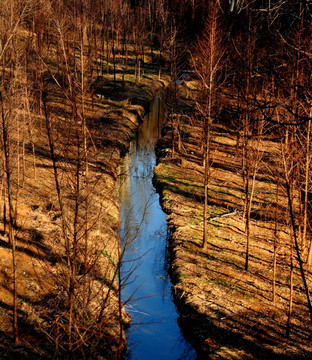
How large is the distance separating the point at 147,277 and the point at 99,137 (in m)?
16.0

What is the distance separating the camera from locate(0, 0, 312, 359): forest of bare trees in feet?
30.0

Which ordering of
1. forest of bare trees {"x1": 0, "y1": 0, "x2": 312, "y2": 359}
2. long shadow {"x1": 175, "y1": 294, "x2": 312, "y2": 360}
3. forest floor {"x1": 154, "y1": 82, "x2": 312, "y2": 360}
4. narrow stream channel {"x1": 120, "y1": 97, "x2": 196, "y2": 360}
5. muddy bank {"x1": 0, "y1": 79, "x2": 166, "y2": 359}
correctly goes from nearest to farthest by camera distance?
forest of bare trees {"x1": 0, "y1": 0, "x2": 312, "y2": 359} < muddy bank {"x1": 0, "y1": 79, "x2": 166, "y2": 359} < long shadow {"x1": 175, "y1": 294, "x2": 312, "y2": 360} < forest floor {"x1": 154, "y1": 82, "x2": 312, "y2": 360} < narrow stream channel {"x1": 120, "y1": 97, "x2": 196, "y2": 360}

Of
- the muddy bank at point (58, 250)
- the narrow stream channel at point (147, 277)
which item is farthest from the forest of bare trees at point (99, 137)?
the narrow stream channel at point (147, 277)

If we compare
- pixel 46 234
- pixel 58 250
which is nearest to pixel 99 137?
pixel 46 234

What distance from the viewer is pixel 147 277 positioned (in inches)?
722

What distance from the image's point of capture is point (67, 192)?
23266 mm

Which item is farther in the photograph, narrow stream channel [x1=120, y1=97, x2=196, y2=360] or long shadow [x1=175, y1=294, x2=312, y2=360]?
narrow stream channel [x1=120, y1=97, x2=196, y2=360]

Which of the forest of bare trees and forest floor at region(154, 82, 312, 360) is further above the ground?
the forest of bare trees

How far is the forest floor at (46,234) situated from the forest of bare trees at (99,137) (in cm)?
13

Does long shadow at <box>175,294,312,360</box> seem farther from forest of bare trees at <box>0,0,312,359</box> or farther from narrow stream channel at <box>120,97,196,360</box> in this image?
forest of bare trees at <box>0,0,312,359</box>

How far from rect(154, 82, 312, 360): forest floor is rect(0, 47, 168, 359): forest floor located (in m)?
2.97

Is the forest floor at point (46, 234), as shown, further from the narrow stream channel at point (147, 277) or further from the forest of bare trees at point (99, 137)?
the narrow stream channel at point (147, 277)

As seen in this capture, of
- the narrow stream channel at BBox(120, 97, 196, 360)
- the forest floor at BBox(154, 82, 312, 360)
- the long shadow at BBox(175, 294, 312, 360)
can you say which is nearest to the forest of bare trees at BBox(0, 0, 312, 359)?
the forest floor at BBox(154, 82, 312, 360)

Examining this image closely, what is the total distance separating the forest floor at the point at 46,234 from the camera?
11930 millimetres
